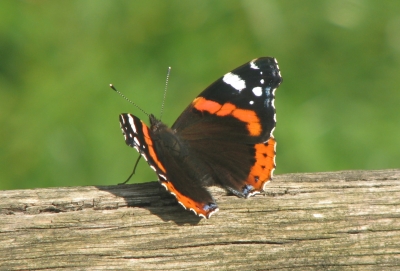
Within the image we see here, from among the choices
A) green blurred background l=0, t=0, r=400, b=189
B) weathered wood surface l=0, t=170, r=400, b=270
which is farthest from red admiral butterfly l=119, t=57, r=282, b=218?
green blurred background l=0, t=0, r=400, b=189

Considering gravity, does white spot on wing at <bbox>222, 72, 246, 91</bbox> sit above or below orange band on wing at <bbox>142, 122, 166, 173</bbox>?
above

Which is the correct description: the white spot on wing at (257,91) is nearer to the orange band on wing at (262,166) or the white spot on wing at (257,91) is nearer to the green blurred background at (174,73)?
the orange band on wing at (262,166)

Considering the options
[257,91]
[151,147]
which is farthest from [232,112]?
[151,147]

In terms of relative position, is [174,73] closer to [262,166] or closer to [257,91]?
[257,91]

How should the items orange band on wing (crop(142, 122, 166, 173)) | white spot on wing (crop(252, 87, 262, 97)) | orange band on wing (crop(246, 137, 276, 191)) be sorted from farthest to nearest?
white spot on wing (crop(252, 87, 262, 97))
orange band on wing (crop(142, 122, 166, 173))
orange band on wing (crop(246, 137, 276, 191))

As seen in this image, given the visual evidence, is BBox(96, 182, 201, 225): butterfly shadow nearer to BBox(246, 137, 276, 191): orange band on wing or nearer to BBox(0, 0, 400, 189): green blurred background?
BBox(246, 137, 276, 191): orange band on wing
